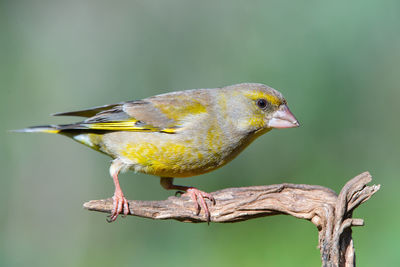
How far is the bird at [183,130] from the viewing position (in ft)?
14.9

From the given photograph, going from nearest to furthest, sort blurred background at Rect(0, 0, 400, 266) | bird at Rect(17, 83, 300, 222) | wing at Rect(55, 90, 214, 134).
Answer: bird at Rect(17, 83, 300, 222), wing at Rect(55, 90, 214, 134), blurred background at Rect(0, 0, 400, 266)

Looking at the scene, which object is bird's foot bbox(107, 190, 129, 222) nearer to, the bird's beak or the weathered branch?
the weathered branch

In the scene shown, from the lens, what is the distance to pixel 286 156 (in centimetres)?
753

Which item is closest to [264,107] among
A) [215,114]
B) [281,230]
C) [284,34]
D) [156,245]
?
[215,114]

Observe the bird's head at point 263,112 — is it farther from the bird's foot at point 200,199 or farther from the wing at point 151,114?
the bird's foot at point 200,199

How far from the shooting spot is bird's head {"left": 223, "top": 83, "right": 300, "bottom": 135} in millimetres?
4727

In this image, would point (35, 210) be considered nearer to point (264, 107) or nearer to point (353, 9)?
point (264, 107)

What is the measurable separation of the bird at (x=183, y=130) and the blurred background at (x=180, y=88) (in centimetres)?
208

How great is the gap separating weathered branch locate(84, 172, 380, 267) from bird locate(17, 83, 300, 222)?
0.55ft

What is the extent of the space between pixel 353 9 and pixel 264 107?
400 cm

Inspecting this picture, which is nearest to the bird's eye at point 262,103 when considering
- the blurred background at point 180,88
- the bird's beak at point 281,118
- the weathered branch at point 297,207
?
the bird's beak at point 281,118

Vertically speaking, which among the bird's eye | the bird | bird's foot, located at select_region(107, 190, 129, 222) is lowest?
bird's foot, located at select_region(107, 190, 129, 222)

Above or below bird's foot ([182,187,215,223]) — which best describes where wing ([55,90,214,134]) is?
above

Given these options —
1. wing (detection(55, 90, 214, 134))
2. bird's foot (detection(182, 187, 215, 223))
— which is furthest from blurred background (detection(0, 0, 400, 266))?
wing (detection(55, 90, 214, 134))
